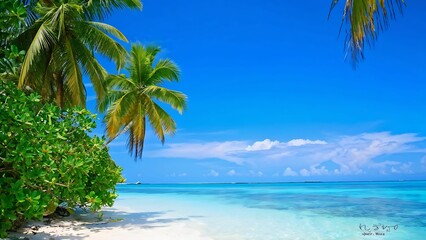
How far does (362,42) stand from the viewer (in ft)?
10.4

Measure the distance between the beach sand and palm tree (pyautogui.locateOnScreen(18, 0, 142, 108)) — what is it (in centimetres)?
292

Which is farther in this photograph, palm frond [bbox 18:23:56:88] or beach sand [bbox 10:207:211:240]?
palm frond [bbox 18:23:56:88]

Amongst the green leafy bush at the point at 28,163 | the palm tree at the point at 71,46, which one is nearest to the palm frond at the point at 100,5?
the palm tree at the point at 71,46

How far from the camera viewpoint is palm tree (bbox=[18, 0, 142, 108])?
8.64 m

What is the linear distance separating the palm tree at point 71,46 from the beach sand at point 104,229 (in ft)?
9.60

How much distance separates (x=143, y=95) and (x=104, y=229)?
7.09 metres

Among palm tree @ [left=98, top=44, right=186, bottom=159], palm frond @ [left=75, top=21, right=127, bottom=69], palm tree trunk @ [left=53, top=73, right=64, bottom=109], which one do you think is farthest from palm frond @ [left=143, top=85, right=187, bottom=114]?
palm tree trunk @ [left=53, top=73, right=64, bottom=109]

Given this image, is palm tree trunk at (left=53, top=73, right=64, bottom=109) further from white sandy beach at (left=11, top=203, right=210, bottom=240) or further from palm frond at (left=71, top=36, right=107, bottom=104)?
white sandy beach at (left=11, top=203, right=210, bottom=240)

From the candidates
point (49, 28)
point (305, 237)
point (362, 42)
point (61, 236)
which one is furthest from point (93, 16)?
point (362, 42)

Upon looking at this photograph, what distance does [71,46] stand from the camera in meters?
8.98

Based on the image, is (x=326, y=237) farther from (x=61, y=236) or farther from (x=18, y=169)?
(x=18, y=169)

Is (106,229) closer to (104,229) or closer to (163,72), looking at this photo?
(104,229)

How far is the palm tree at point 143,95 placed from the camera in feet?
44.1

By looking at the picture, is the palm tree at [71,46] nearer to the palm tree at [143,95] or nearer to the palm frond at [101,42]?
the palm frond at [101,42]
